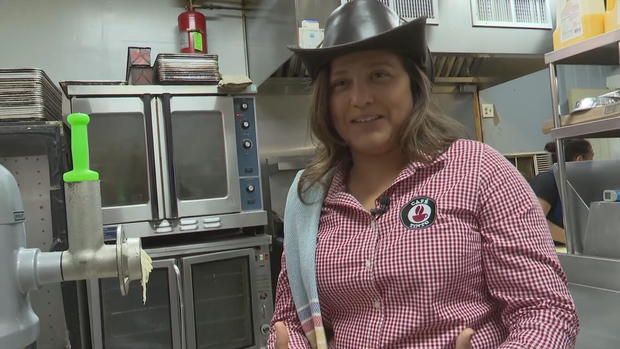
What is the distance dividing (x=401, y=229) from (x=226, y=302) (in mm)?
1868

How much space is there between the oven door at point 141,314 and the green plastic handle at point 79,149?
1947mm

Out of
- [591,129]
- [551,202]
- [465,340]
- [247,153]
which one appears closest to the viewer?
[465,340]

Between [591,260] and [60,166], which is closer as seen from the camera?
[591,260]

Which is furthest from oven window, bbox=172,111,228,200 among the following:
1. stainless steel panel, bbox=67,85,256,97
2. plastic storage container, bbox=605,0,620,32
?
plastic storage container, bbox=605,0,620,32

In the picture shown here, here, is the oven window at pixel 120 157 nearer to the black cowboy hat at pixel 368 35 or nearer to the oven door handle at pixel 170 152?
the oven door handle at pixel 170 152

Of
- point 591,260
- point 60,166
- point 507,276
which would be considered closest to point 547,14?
point 591,260

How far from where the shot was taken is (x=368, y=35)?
1.05 meters

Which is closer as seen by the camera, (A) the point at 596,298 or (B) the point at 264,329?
(A) the point at 596,298

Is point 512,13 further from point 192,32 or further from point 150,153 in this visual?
point 150,153

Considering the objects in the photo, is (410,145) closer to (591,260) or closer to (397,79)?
(397,79)

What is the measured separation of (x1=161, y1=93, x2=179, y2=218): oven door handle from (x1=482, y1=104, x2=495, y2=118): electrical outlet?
246 centimetres

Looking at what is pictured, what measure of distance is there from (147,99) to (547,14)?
7.90 ft

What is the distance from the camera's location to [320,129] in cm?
120

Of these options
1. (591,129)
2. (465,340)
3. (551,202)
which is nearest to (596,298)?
(591,129)
